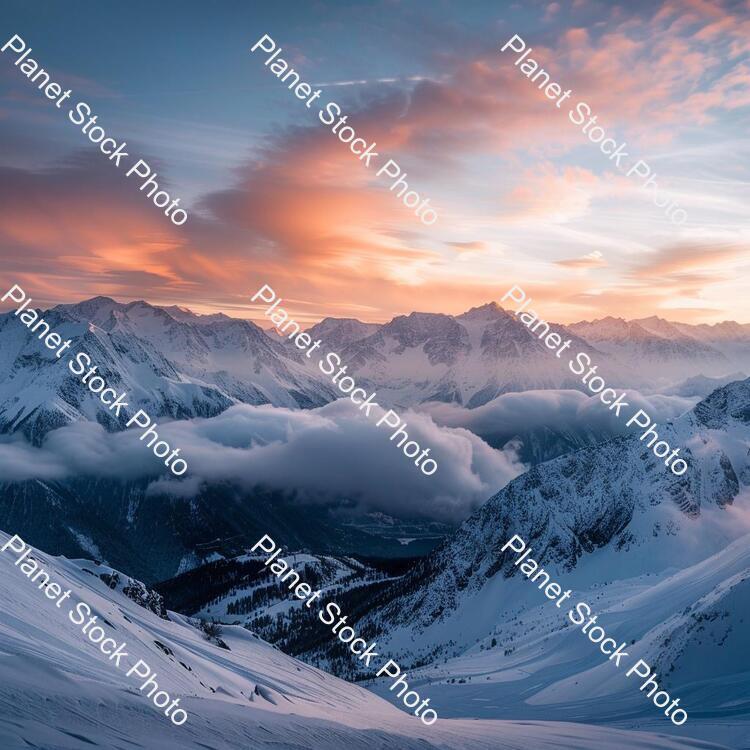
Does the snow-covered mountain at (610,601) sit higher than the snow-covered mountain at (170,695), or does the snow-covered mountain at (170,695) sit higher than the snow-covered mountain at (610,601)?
the snow-covered mountain at (170,695)

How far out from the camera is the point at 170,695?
21.0 meters

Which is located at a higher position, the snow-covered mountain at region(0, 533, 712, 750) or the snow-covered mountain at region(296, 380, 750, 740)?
the snow-covered mountain at region(0, 533, 712, 750)

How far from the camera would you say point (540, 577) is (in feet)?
586

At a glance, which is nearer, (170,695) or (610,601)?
(170,695)

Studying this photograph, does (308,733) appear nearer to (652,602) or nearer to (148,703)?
(148,703)

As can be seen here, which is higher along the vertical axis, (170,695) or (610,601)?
(170,695)

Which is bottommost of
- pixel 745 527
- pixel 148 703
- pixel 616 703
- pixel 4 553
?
pixel 745 527

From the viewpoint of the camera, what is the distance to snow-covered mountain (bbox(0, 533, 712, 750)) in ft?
48.0

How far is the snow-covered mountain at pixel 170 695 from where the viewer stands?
14.6 metres

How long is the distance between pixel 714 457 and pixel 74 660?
208061 millimetres

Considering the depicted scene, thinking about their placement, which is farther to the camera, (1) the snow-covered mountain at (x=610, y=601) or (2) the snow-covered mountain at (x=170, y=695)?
(1) the snow-covered mountain at (x=610, y=601)

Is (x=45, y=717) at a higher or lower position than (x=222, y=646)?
higher

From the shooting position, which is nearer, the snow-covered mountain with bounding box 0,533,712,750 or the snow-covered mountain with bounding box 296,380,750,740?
the snow-covered mountain with bounding box 0,533,712,750

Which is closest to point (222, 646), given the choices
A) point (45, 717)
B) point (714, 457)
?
point (45, 717)
